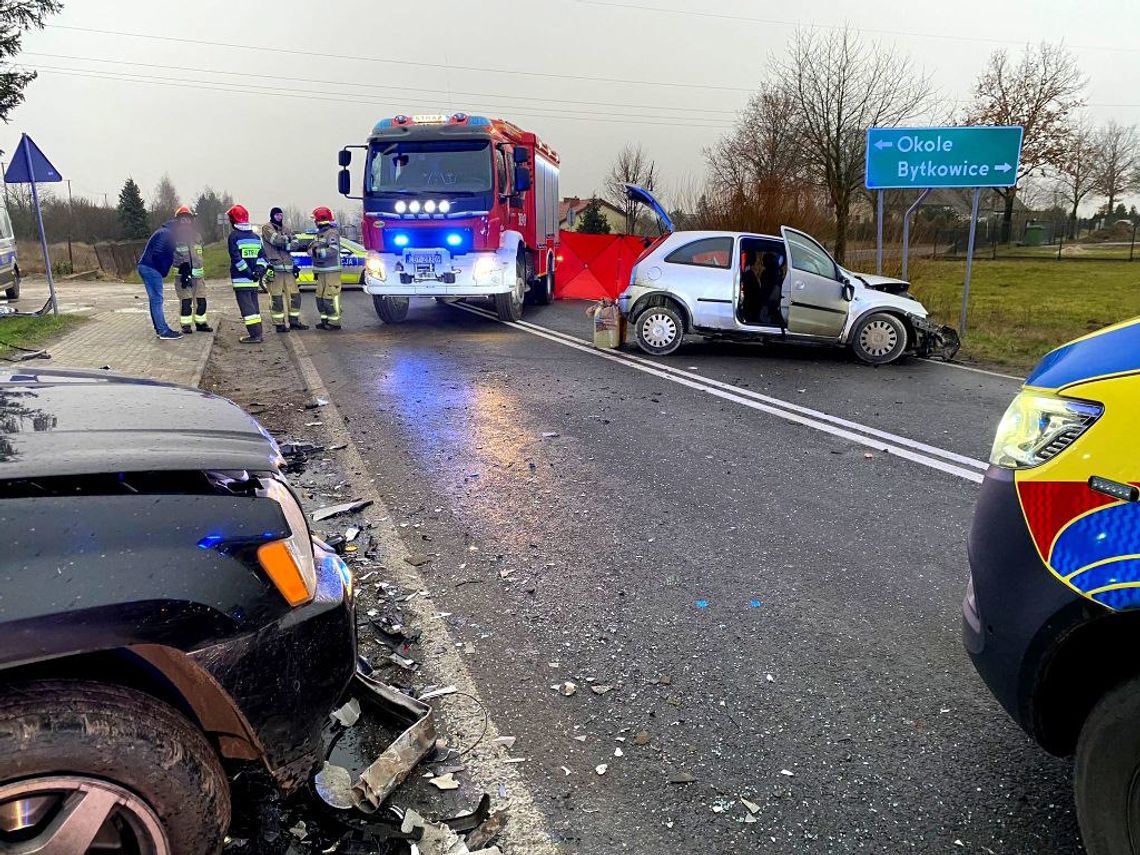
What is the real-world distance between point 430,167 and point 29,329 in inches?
270

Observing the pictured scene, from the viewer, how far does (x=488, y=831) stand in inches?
91.5

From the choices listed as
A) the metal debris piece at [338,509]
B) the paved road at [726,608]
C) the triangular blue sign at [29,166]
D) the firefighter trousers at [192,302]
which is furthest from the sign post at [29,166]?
the metal debris piece at [338,509]

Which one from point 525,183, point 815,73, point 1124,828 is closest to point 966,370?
point 525,183

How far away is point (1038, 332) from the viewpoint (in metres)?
13.3

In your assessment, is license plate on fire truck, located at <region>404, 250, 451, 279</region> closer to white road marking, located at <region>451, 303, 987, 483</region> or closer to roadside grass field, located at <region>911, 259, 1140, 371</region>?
white road marking, located at <region>451, 303, 987, 483</region>

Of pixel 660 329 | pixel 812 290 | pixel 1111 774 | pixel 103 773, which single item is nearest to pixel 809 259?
pixel 812 290

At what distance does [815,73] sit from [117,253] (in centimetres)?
3616

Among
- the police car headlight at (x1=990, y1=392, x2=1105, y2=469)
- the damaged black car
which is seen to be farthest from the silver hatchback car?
the damaged black car

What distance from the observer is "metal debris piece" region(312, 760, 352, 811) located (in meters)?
2.35

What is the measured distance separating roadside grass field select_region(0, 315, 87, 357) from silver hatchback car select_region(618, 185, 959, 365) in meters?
8.26

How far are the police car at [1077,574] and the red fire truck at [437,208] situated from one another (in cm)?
1164

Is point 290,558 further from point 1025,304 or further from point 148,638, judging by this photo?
point 1025,304

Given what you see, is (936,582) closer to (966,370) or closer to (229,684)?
(229,684)

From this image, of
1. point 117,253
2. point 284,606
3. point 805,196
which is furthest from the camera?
point 117,253
